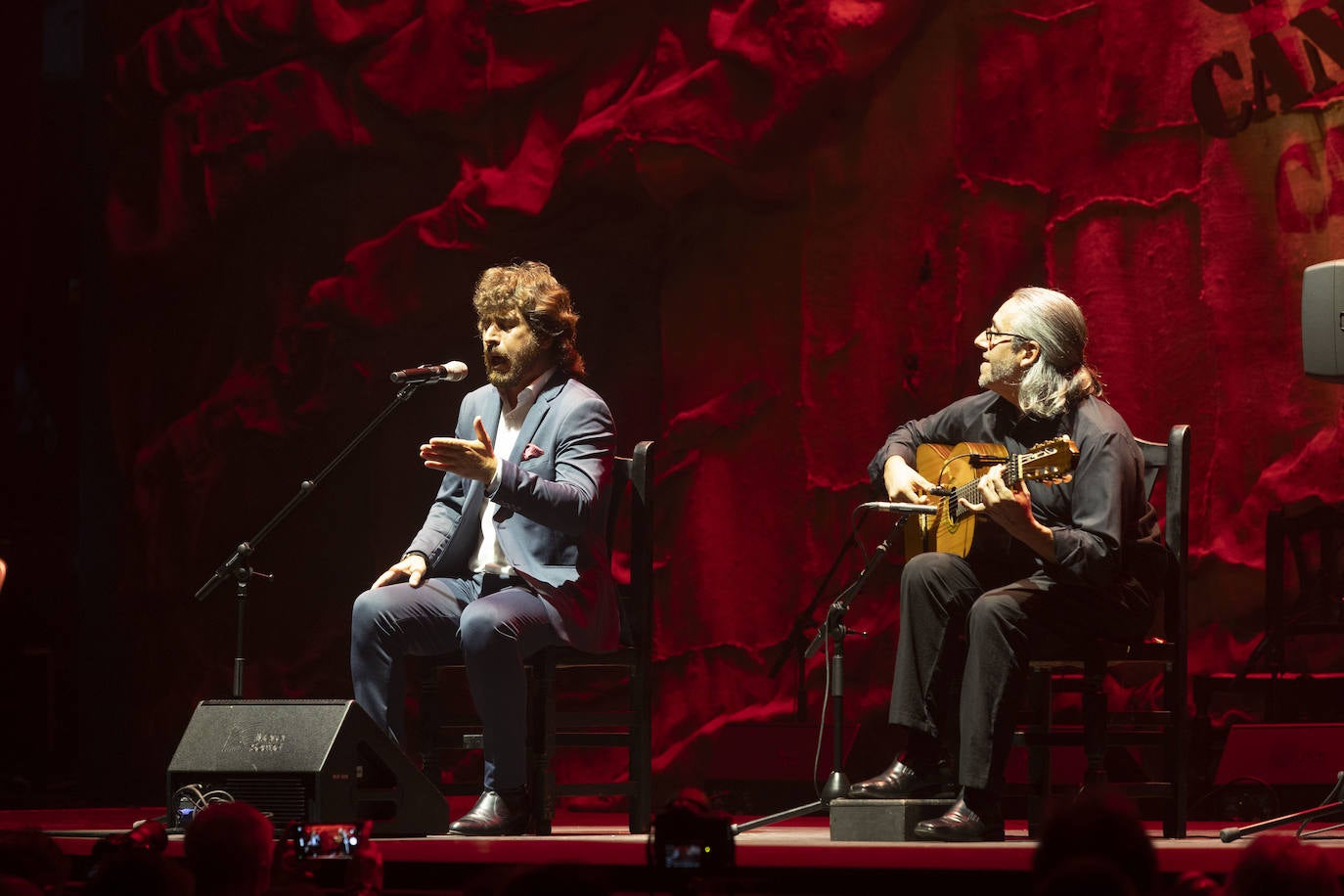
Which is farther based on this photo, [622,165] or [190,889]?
[622,165]

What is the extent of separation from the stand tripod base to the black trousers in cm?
11

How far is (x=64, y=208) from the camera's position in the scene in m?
6.73

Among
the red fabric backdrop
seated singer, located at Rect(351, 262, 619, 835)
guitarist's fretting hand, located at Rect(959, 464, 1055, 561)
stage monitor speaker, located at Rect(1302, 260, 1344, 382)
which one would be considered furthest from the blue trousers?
stage monitor speaker, located at Rect(1302, 260, 1344, 382)

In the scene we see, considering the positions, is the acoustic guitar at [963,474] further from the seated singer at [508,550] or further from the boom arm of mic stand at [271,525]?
A: the boom arm of mic stand at [271,525]

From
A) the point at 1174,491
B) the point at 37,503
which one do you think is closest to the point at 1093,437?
the point at 1174,491

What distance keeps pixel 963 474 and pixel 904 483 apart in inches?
6.1

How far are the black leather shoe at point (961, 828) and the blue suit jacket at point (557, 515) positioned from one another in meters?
1.03

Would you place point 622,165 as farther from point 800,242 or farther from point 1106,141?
point 1106,141

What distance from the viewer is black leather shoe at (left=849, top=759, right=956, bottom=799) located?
3.72m

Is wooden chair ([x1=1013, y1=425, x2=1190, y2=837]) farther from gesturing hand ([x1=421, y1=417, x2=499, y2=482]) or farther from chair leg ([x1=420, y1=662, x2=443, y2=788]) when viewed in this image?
chair leg ([x1=420, y1=662, x2=443, y2=788])

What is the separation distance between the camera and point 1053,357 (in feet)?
13.0

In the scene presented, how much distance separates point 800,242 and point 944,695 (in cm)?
240

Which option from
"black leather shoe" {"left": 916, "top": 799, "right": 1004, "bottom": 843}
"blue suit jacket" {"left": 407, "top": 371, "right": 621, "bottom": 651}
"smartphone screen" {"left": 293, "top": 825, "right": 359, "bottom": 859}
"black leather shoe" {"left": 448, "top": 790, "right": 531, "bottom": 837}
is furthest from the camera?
"blue suit jacket" {"left": 407, "top": 371, "right": 621, "bottom": 651}

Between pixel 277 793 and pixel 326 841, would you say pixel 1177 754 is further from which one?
pixel 326 841
